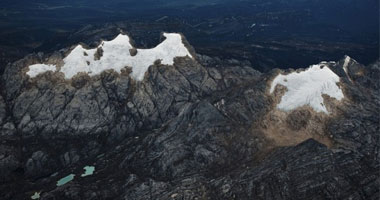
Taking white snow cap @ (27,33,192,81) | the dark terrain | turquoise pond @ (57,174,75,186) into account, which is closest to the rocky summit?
the dark terrain

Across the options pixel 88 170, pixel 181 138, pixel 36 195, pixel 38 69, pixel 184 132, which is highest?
pixel 38 69

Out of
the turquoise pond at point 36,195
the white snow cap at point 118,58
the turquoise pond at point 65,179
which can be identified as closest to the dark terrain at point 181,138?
the turquoise pond at point 36,195

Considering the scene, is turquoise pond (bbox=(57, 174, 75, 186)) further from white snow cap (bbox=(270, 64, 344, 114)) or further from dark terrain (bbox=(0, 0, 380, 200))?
white snow cap (bbox=(270, 64, 344, 114))

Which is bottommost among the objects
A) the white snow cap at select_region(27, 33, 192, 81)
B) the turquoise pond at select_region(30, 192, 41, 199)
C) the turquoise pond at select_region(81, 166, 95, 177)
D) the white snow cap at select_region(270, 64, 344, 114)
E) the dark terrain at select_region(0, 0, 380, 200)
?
the turquoise pond at select_region(81, 166, 95, 177)

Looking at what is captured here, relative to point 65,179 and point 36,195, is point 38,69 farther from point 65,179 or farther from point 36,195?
point 36,195

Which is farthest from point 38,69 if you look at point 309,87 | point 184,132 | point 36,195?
point 309,87

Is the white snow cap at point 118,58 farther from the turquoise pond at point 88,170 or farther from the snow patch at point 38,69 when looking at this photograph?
the turquoise pond at point 88,170
